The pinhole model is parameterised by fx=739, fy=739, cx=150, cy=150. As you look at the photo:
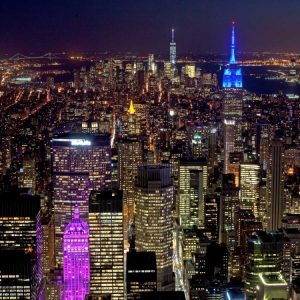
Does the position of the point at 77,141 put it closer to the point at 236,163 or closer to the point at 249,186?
the point at 249,186

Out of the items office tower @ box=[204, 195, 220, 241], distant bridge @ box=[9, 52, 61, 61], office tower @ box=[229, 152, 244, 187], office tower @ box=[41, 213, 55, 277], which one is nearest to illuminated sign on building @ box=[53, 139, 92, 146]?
office tower @ box=[41, 213, 55, 277]

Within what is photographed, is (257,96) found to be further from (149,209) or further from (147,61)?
(149,209)

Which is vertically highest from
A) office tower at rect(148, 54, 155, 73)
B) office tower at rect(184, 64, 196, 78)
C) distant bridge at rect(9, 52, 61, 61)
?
office tower at rect(184, 64, 196, 78)

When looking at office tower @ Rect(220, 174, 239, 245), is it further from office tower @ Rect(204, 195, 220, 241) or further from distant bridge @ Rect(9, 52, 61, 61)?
distant bridge @ Rect(9, 52, 61, 61)

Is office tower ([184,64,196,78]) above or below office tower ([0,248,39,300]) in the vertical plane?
above

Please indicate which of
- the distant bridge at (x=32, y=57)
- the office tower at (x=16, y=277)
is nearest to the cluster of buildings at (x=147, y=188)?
the office tower at (x=16, y=277)

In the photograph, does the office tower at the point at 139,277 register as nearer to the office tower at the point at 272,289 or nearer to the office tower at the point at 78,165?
the office tower at the point at 272,289

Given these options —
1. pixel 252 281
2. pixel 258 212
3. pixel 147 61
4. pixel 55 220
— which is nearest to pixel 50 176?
pixel 55 220
